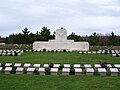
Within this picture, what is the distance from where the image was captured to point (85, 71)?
9750mm

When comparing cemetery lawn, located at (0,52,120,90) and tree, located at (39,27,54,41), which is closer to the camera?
cemetery lawn, located at (0,52,120,90)

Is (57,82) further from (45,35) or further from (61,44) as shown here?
(45,35)

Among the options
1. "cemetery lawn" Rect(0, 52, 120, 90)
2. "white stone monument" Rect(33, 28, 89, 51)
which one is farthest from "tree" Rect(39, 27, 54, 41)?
"cemetery lawn" Rect(0, 52, 120, 90)

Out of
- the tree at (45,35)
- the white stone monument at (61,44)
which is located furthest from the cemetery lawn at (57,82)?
the tree at (45,35)

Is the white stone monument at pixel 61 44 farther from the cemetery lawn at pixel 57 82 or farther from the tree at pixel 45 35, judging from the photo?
the cemetery lawn at pixel 57 82

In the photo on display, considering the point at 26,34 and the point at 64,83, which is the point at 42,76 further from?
the point at 26,34

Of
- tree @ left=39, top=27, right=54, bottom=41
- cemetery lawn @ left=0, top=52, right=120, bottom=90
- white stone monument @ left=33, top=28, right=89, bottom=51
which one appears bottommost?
cemetery lawn @ left=0, top=52, right=120, bottom=90

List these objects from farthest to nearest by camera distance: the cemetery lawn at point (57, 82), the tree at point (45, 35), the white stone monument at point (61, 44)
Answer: the tree at point (45, 35)
the white stone monument at point (61, 44)
the cemetery lawn at point (57, 82)

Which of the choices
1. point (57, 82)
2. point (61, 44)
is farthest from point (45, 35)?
point (57, 82)

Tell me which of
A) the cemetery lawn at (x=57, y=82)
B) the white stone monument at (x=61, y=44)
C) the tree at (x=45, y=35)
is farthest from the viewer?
the tree at (x=45, y=35)

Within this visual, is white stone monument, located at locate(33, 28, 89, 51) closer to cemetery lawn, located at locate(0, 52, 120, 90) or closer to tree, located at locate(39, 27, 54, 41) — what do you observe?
tree, located at locate(39, 27, 54, 41)

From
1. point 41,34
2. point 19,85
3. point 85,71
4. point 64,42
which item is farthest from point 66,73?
point 41,34

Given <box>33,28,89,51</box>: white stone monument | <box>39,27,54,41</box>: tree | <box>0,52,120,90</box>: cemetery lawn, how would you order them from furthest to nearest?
<box>39,27,54,41</box>: tree
<box>33,28,89,51</box>: white stone monument
<box>0,52,120,90</box>: cemetery lawn

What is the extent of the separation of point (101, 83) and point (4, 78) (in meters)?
2.68
